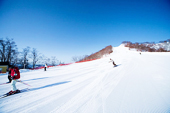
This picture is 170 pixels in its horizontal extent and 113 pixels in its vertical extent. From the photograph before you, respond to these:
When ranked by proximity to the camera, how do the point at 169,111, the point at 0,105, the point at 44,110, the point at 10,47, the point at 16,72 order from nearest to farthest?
1. the point at 169,111
2. the point at 44,110
3. the point at 0,105
4. the point at 16,72
5. the point at 10,47

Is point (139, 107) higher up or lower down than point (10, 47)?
lower down

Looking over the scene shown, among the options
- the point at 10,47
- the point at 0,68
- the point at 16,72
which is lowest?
the point at 0,68

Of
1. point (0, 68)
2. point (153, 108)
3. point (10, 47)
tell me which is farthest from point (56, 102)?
point (10, 47)

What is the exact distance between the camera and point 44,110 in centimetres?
256

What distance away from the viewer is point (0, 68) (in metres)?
23.8

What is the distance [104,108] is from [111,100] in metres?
0.65

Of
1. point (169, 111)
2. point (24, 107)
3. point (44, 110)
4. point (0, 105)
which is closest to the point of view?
point (169, 111)

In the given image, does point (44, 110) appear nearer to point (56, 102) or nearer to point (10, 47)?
point (56, 102)

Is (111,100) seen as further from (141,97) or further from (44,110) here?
(44,110)

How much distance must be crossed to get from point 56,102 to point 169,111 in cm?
464

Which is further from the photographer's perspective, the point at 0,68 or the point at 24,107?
the point at 0,68

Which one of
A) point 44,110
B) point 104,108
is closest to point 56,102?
point 44,110

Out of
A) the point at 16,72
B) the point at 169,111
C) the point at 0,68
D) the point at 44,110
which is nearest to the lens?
the point at 169,111

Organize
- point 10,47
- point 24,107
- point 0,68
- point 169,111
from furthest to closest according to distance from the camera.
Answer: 1. point 10,47
2. point 0,68
3. point 24,107
4. point 169,111
